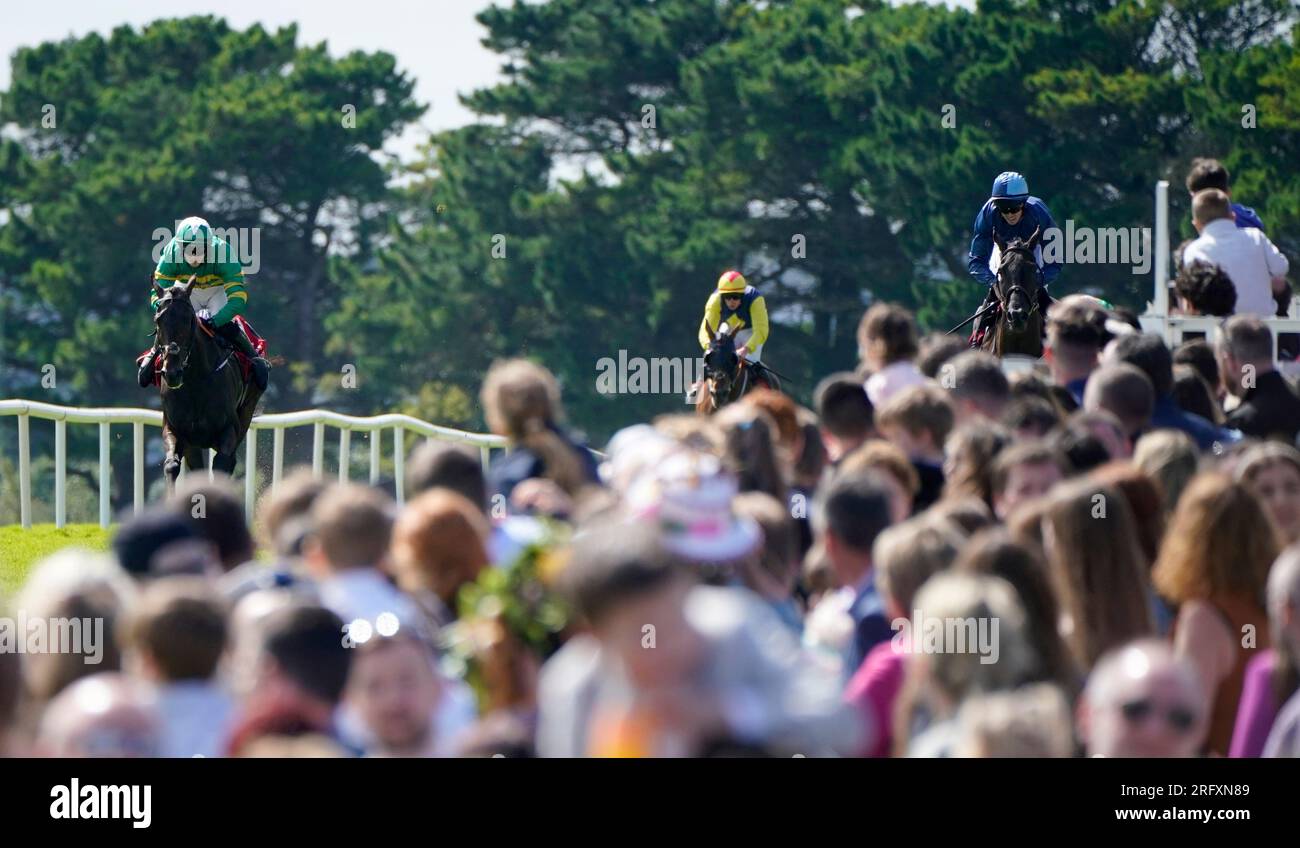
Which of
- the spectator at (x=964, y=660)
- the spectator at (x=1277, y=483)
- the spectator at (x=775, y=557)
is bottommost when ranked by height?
the spectator at (x=964, y=660)

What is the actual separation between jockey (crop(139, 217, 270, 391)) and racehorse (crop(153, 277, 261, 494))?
0.31 feet

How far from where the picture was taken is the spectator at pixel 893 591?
4543 millimetres

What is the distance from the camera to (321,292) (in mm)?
49312

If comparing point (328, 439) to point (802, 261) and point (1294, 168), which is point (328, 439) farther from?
point (1294, 168)


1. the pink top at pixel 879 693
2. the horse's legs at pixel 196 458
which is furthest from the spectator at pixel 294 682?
the horse's legs at pixel 196 458

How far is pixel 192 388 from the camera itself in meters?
12.9

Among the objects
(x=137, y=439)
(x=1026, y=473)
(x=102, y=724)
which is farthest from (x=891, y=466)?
(x=137, y=439)

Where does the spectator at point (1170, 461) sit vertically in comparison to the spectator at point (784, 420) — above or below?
below

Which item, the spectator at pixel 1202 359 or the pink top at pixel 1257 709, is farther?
the spectator at pixel 1202 359

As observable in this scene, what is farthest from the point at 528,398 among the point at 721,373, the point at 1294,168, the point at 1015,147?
the point at 1015,147

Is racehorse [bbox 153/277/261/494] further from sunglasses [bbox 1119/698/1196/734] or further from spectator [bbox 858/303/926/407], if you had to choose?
sunglasses [bbox 1119/698/1196/734]

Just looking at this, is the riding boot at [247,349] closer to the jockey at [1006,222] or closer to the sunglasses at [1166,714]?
the jockey at [1006,222]

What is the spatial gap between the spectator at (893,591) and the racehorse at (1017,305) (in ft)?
22.6

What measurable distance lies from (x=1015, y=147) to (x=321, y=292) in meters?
17.3
